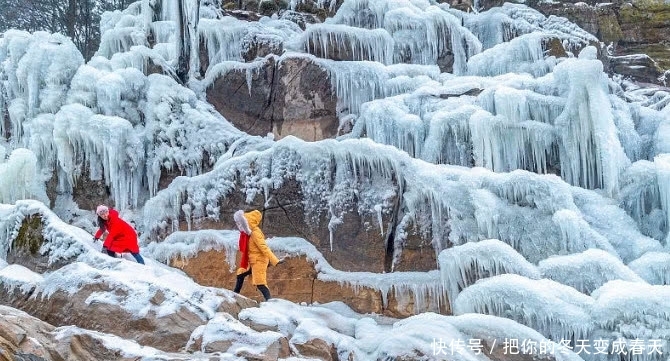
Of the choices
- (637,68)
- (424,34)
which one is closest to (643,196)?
(424,34)

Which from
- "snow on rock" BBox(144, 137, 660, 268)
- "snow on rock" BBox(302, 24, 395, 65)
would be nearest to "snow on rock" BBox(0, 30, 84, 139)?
"snow on rock" BBox(144, 137, 660, 268)

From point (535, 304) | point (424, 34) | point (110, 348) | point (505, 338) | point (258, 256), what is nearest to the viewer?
point (110, 348)

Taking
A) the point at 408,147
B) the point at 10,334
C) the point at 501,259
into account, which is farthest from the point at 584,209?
the point at 10,334

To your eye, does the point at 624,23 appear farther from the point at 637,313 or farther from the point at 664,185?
the point at 637,313

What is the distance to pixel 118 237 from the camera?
23.8ft

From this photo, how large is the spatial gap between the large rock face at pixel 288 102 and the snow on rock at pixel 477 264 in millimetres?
4190

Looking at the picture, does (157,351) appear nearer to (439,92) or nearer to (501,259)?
(501,259)

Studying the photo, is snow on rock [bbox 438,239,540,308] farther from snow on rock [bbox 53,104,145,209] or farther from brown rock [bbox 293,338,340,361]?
snow on rock [bbox 53,104,145,209]

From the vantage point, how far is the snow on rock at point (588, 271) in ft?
23.3

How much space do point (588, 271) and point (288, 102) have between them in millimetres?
5532

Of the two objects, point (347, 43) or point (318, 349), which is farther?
point (347, 43)

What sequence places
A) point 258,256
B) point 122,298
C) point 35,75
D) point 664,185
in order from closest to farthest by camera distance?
point 122,298
point 258,256
point 664,185
point 35,75

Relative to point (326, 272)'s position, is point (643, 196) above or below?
above

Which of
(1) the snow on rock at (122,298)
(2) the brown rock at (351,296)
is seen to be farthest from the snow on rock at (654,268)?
(1) the snow on rock at (122,298)
